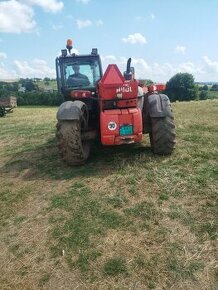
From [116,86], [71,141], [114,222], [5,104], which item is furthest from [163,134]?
[5,104]

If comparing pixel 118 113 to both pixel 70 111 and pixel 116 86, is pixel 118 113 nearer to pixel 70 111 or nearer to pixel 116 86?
pixel 116 86

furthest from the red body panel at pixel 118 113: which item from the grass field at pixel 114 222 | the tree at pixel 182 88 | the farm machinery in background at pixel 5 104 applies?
the tree at pixel 182 88

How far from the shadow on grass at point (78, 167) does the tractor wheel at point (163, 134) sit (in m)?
0.32

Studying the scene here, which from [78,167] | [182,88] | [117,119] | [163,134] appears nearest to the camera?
[117,119]

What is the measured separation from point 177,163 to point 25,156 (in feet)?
12.8

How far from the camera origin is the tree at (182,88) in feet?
172

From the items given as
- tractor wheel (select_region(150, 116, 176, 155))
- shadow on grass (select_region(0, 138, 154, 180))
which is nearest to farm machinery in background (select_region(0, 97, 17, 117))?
shadow on grass (select_region(0, 138, 154, 180))

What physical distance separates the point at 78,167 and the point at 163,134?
179 cm

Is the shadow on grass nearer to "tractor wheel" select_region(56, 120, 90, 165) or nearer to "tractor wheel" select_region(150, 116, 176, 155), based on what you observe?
"tractor wheel" select_region(56, 120, 90, 165)

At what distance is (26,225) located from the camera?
5.78 m

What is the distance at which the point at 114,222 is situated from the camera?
550 cm

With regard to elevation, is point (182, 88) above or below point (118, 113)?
below

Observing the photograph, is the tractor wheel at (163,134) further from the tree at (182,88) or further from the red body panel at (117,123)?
the tree at (182,88)

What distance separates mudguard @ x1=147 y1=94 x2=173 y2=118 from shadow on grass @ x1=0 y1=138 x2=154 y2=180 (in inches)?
33.4
